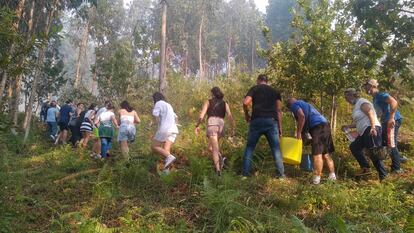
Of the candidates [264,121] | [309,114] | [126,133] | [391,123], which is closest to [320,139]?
[309,114]

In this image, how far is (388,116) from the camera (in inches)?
271

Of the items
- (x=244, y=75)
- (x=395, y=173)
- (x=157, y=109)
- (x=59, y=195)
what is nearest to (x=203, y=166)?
(x=157, y=109)

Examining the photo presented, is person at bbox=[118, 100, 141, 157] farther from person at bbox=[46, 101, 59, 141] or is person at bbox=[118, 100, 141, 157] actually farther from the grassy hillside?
person at bbox=[46, 101, 59, 141]

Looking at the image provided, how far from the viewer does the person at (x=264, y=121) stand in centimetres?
649

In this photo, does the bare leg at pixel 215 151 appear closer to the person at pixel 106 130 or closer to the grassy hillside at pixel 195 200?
the grassy hillside at pixel 195 200

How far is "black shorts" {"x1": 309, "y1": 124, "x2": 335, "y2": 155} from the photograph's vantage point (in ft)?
20.9

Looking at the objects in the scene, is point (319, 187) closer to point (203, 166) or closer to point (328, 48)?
point (203, 166)

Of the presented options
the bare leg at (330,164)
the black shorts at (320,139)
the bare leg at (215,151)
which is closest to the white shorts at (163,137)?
the bare leg at (215,151)

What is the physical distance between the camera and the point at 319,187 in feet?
19.0

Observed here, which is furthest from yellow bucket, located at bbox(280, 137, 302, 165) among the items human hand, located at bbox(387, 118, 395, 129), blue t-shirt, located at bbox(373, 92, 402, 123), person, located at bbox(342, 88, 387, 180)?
blue t-shirt, located at bbox(373, 92, 402, 123)

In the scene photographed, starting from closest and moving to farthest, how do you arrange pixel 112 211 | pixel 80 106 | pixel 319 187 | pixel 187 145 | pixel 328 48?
pixel 112 211 → pixel 319 187 → pixel 328 48 → pixel 187 145 → pixel 80 106

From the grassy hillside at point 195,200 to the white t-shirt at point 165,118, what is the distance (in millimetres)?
797

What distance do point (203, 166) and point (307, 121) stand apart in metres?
1.94

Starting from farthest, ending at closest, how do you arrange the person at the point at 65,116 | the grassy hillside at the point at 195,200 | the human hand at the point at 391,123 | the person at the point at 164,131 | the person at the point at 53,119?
the person at the point at 53,119 < the person at the point at 65,116 < the person at the point at 164,131 < the human hand at the point at 391,123 < the grassy hillside at the point at 195,200
